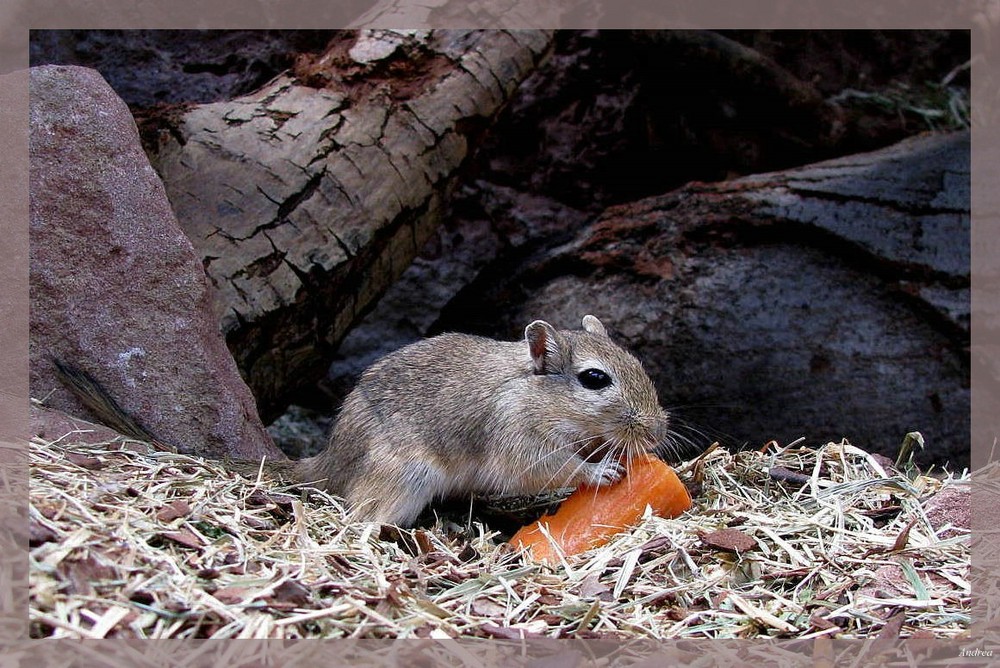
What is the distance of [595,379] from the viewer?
4.85 meters

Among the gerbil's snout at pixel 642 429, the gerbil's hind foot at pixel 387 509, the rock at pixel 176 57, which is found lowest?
the gerbil's hind foot at pixel 387 509

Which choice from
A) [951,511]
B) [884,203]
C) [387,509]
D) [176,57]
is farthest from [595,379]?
[176,57]

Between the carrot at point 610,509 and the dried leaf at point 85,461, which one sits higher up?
the dried leaf at point 85,461

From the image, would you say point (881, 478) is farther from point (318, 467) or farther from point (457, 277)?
point (457, 277)

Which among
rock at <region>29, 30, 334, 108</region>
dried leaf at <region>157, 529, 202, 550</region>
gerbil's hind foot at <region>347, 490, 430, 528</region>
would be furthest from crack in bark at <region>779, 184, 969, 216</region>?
dried leaf at <region>157, 529, 202, 550</region>

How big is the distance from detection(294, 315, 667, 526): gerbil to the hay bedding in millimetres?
227

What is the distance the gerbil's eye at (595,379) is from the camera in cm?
484

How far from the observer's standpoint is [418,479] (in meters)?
4.76

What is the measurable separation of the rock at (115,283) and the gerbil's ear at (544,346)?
4.84 feet

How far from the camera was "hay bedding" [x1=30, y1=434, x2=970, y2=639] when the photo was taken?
3033mm

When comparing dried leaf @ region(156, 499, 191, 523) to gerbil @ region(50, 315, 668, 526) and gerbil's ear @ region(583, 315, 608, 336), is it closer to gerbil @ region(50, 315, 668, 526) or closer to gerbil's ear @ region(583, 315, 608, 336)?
gerbil @ region(50, 315, 668, 526)

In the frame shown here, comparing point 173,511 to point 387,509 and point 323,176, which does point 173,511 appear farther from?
point 323,176

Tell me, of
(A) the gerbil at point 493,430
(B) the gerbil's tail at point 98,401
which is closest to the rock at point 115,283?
(B) the gerbil's tail at point 98,401

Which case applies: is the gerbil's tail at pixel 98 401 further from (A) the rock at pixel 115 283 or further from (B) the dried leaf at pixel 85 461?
(B) the dried leaf at pixel 85 461
